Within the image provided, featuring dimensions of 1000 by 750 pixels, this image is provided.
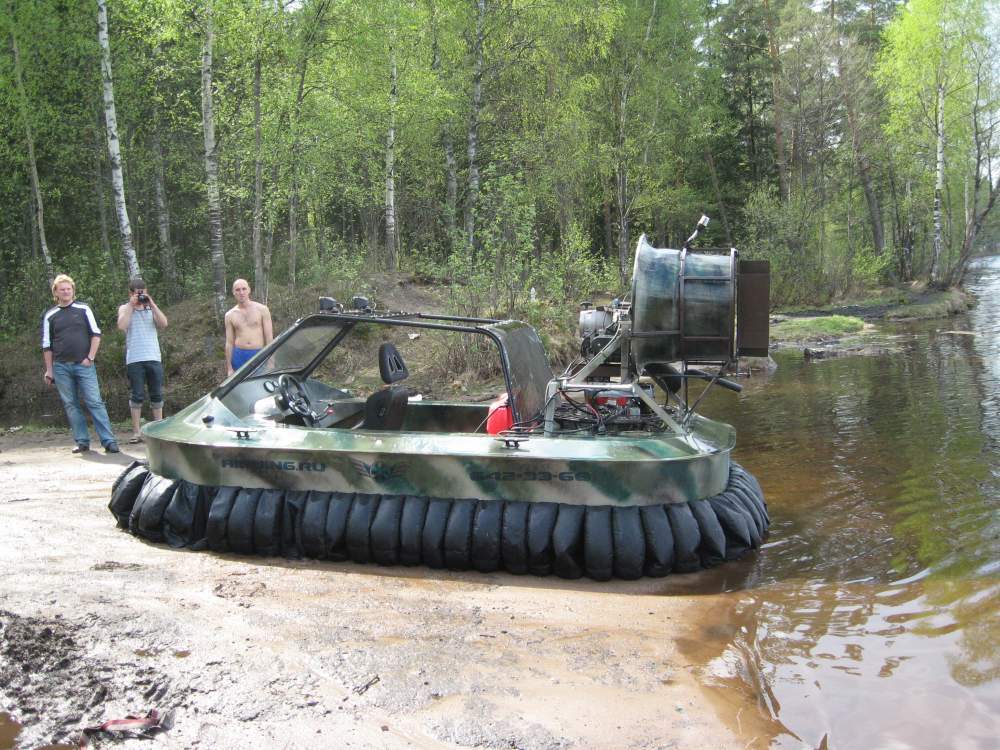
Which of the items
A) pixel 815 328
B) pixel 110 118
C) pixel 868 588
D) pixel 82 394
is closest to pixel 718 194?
pixel 815 328

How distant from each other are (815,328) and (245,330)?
14494 mm

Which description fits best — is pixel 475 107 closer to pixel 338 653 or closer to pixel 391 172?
pixel 391 172

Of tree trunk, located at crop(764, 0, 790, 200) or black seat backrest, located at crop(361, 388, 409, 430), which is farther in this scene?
tree trunk, located at crop(764, 0, 790, 200)

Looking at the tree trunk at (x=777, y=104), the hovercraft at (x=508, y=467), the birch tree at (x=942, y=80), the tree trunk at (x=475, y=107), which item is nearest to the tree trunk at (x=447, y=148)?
the tree trunk at (x=475, y=107)

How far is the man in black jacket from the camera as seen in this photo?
24.0 feet

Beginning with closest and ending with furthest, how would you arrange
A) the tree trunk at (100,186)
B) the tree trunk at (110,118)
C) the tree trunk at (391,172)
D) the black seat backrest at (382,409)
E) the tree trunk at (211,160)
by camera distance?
the black seat backrest at (382,409)
the tree trunk at (211,160)
the tree trunk at (110,118)
the tree trunk at (391,172)
the tree trunk at (100,186)

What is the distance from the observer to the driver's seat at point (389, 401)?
537 centimetres

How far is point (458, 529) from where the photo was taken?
4.57 m

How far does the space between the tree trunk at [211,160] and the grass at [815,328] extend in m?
10.9

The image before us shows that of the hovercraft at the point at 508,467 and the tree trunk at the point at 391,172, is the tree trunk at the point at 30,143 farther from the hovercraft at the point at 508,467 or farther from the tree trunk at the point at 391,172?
the hovercraft at the point at 508,467

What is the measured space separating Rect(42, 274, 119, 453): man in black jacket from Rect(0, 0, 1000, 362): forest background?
17.7 feet

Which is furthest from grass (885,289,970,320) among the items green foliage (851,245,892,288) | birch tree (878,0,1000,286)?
birch tree (878,0,1000,286)

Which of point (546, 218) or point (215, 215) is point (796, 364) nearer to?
point (546, 218)

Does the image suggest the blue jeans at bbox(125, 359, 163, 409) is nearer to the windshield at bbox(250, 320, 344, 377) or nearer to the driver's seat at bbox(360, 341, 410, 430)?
the windshield at bbox(250, 320, 344, 377)
